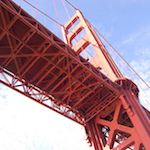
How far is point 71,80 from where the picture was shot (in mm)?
13500

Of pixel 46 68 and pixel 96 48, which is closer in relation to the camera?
pixel 46 68

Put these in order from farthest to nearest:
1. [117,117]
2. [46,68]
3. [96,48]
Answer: [96,48], [117,117], [46,68]

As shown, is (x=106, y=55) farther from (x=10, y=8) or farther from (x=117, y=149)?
(x=10, y=8)

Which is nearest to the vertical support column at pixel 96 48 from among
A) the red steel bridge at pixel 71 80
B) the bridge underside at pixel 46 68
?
the red steel bridge at pixel 71 80

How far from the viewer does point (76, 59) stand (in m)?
11.2

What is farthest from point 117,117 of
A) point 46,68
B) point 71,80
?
point 46,68

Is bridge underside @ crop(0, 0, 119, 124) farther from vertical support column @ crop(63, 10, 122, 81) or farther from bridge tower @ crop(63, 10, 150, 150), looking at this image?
vertical support column @ crop(63, 10, 122, 81)

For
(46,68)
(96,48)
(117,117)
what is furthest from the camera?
(96,48)

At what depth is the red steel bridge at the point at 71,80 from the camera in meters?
10.3

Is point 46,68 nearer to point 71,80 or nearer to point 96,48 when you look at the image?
point 71,80

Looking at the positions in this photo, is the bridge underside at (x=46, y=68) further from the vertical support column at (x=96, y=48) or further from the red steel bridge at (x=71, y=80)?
the vertical support column at (x=96, y=48)


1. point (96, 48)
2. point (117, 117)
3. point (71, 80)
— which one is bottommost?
point (117, 117)

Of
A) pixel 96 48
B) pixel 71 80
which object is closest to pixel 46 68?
pixel 71 80

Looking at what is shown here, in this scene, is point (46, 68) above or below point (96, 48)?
below
